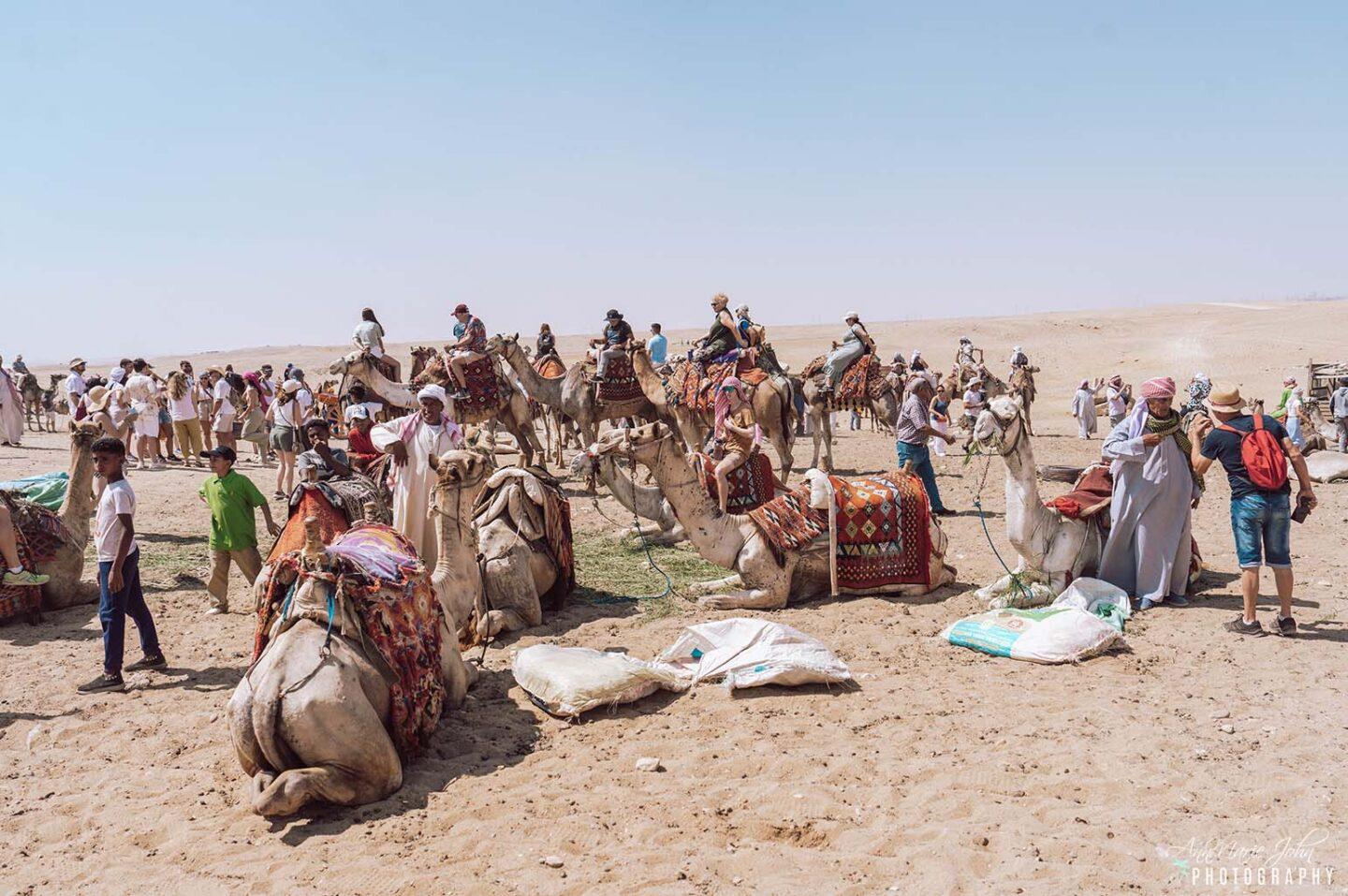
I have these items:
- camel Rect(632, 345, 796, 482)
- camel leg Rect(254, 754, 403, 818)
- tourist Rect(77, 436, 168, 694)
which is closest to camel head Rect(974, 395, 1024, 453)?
camel leg Rect(254, 754, 403, 818)

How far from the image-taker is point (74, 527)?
873 cm

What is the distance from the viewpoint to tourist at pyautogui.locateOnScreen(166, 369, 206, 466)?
17969 millimetres

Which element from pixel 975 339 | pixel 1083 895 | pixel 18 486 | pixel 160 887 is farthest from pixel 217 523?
pixel 975 339

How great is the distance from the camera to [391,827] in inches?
180

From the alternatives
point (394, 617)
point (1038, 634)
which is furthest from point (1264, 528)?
point (394, 617)

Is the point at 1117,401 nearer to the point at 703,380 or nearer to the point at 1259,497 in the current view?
the point at 703,380

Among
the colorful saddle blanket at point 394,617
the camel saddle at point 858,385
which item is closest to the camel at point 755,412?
the camel saddle at point 858,385

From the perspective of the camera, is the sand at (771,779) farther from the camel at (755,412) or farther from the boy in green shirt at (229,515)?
the camel at (755,412)

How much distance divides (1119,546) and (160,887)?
7.07m

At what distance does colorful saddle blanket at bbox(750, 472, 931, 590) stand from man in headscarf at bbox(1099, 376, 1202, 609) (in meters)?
1.55

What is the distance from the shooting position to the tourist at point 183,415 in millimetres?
17969

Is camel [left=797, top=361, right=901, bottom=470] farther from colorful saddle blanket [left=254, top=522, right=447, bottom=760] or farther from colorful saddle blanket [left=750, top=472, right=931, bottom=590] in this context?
colorful saddle blanket [left=254, top=522, right=447, bottom=760]

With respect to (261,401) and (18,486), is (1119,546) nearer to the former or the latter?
(18,486)

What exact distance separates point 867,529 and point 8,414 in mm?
21151
